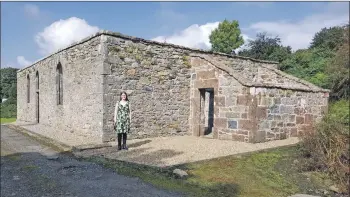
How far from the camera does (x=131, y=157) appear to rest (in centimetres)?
824

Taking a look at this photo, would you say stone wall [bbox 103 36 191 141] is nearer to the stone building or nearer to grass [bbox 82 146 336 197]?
the stone building

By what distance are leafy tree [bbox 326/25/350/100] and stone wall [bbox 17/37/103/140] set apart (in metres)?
11.7

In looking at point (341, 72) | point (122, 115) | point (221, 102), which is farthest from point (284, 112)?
point (341, 72)

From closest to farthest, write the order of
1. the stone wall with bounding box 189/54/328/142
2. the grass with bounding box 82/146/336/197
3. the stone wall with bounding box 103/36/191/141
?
the grass with bounding box 82/146/336/197
the stone wall with bounding box 189/54/328/142
the stone wall with bounding box 103/36/191/141

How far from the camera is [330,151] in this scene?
7.25 m

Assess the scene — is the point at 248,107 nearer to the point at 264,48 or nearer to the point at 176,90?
the point at 176,90

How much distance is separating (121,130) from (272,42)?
67.2 feet

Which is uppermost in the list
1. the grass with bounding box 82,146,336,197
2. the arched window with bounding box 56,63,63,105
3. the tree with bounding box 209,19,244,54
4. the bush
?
the tree with bounding box 209,19,244,54

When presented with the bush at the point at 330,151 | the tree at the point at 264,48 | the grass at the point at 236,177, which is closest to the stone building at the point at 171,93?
the bush at the point at 330,151

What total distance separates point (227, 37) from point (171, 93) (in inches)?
1022

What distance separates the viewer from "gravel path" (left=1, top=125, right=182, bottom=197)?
528 centimetres

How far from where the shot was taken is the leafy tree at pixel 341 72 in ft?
51.1

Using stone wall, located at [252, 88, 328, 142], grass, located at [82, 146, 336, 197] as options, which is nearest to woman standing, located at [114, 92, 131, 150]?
grass, located at [82, 146, 336, 197]

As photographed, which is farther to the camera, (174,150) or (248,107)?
(248,107)
